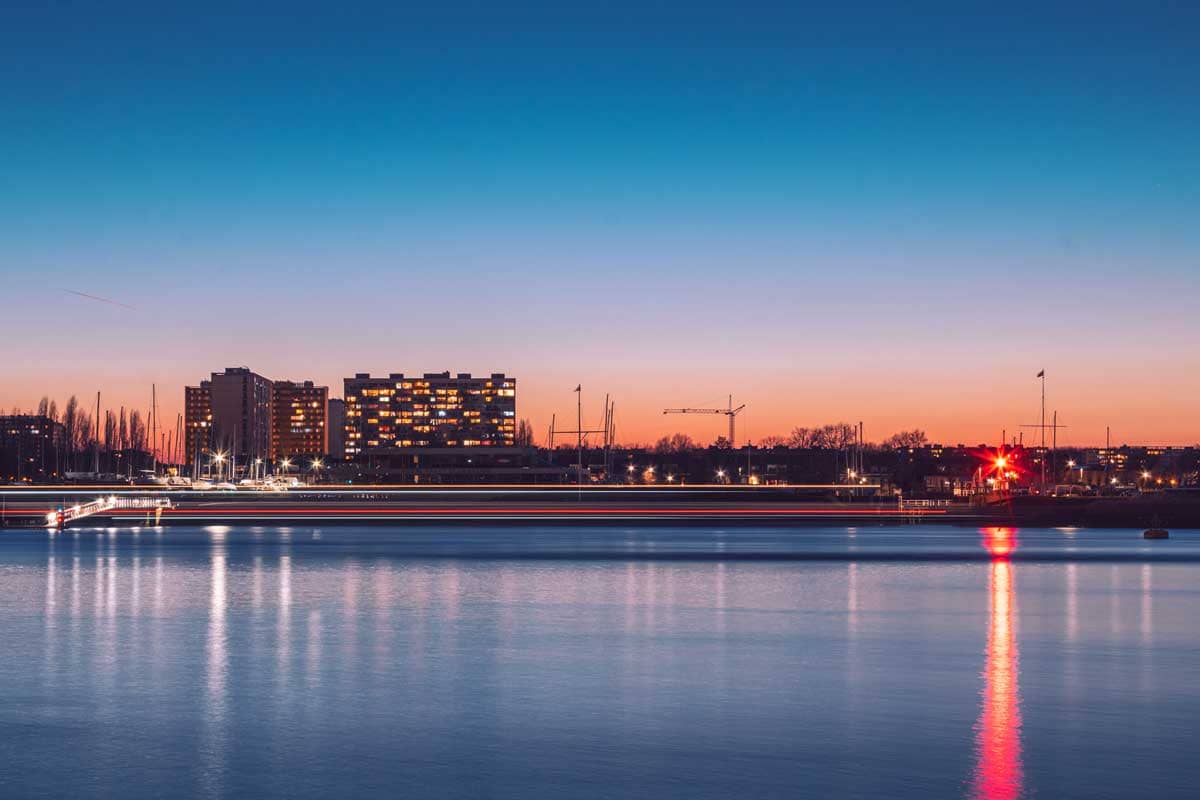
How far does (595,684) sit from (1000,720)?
5086 millimetres

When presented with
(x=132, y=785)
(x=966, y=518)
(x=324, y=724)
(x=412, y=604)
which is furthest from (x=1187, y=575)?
(x=966, y=518)

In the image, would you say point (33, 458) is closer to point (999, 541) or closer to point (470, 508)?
point (470, 508)

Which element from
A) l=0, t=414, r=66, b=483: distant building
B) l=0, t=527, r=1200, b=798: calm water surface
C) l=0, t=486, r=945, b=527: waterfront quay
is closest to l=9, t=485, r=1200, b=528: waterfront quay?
l=0, t=486, r=945, b=527: waterfront quay

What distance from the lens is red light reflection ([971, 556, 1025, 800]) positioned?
35.6 feet

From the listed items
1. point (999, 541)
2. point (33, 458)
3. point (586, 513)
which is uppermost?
point (33, 458)

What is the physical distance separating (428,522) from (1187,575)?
43664 mm

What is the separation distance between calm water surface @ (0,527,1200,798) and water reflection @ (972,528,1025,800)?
0.07 metres

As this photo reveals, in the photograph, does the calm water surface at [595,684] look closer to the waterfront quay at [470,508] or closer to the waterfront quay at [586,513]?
the waterfront quay at [586,513]

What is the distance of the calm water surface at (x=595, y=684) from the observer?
441 inches

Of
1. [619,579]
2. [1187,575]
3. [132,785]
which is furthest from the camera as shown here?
[1187,575]

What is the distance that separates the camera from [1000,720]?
541 inches

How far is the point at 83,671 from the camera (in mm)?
17016

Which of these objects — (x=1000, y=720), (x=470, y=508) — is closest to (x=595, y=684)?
(x=1000, y=720)

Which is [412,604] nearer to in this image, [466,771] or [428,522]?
[466,771]
